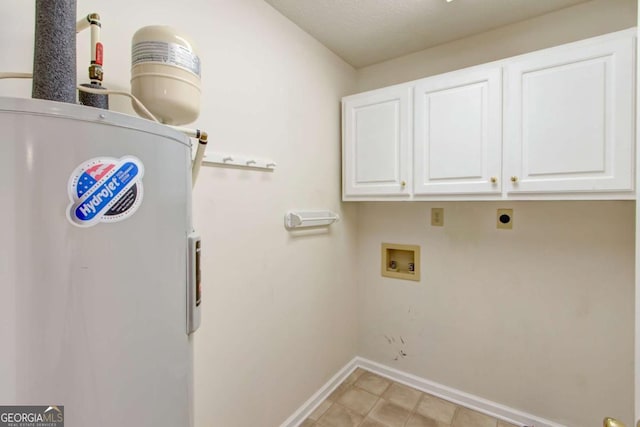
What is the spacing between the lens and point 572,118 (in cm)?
138

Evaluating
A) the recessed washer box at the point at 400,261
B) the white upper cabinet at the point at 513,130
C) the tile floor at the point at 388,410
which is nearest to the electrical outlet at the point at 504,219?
the white upper cabinet at the point at 513,130

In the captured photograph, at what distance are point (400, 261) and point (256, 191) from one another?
1333 mm

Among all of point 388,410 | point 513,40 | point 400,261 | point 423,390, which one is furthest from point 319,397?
point 513,40

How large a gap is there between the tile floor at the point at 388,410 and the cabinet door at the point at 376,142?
56.5 inches

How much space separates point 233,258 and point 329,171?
3.27 feet

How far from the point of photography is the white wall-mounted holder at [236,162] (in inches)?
50.4

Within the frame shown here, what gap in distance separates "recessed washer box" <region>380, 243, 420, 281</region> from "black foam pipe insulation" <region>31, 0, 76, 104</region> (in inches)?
79.9

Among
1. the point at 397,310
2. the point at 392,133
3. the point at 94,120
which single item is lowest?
the point at 397,310

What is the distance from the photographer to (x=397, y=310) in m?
2.24

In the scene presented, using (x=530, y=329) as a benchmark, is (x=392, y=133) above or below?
above

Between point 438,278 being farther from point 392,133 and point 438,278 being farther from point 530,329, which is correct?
point 392,133

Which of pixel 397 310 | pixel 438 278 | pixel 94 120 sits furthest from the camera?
pixel 397 310

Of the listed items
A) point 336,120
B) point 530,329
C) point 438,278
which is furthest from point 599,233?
point 336,120

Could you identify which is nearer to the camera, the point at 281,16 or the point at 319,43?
the point at 281,16
